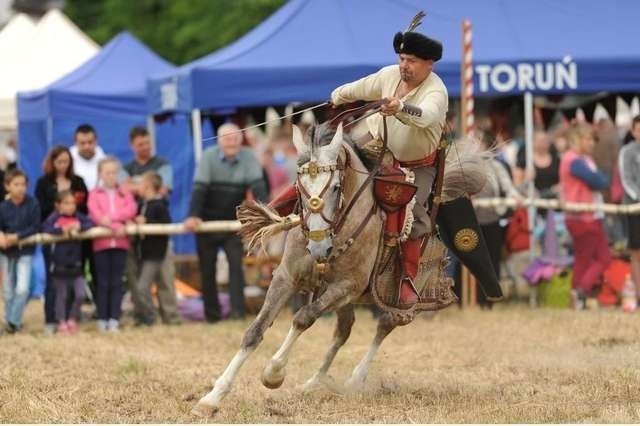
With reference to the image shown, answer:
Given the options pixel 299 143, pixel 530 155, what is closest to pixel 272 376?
pixel 299 143

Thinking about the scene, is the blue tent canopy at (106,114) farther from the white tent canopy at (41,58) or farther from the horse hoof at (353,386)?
the horse hoof at (353,386)

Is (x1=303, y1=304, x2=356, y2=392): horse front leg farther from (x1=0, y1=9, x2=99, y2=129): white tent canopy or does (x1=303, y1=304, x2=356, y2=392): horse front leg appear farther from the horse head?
(x1=0, y1=9, x2=99, y2=129): white tent canopy

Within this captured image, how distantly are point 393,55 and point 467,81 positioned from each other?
927 millimetres

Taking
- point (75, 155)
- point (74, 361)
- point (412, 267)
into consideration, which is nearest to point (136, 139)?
point (75, 155)

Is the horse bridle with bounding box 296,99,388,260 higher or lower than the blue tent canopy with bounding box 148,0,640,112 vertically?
lower

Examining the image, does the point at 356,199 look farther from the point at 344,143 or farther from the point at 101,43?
the point at 101,43

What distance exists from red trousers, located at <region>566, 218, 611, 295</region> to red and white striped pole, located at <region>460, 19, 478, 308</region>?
42.6 inches

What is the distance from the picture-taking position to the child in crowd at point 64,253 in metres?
13.2

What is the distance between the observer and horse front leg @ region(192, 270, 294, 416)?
8.01 meters

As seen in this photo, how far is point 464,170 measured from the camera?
9602 millimetres

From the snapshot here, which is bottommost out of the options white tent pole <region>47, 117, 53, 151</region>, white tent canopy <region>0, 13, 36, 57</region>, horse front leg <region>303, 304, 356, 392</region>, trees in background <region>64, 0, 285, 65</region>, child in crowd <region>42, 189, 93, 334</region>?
horse front leg <region>303, 304, 356, 392</region>

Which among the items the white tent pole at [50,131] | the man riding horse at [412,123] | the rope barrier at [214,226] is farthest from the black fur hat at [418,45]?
the white tent pole at [50,131]

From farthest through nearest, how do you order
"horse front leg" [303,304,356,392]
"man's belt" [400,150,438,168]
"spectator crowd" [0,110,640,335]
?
"spectator crowd" [0,110,640,335] < "horse front leg" [303,304,356,392] < "man's belt" [400,150,438,168]

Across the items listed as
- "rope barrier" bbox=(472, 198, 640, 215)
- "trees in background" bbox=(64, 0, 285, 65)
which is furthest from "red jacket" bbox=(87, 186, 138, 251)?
"trees in background" bbox=(64, 0, 285, 65)
